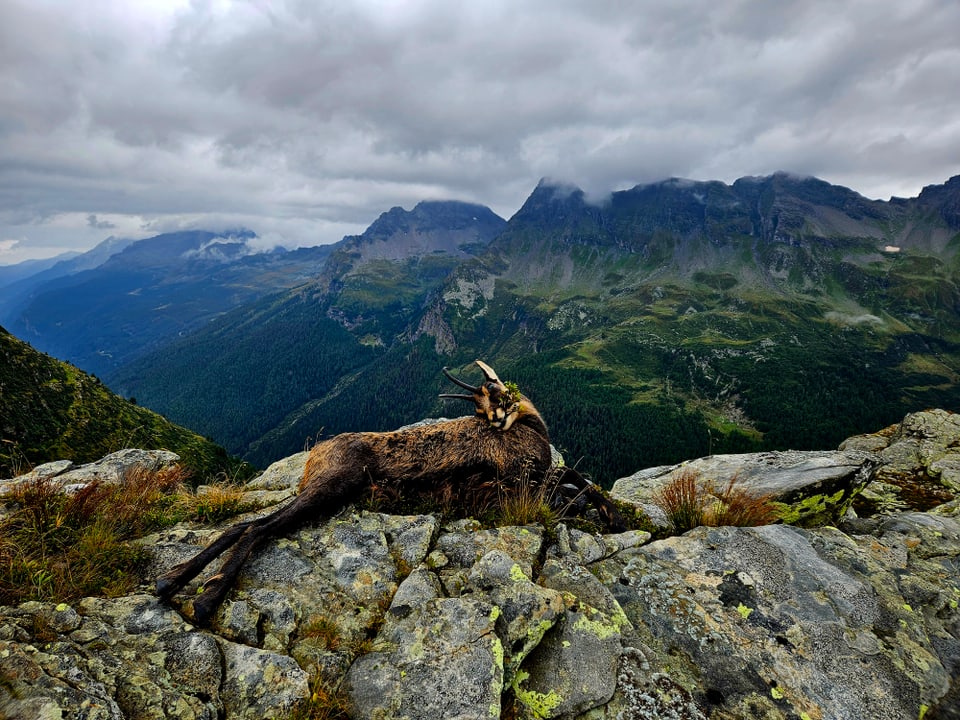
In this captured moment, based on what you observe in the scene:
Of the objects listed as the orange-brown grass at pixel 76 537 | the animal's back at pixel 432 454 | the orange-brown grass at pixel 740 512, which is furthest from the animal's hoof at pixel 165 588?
the orange-brown grass at pixel 740 512

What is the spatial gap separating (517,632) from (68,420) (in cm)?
2178

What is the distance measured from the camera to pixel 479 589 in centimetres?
507

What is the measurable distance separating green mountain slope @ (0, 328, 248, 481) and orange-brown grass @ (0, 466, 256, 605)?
7.61 meters

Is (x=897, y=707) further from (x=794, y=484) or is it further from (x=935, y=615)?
(x=794, y=484)

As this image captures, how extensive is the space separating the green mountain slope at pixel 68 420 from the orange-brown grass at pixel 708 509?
1308 centimetres

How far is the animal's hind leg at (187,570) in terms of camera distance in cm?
446

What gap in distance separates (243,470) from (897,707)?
19630 mm

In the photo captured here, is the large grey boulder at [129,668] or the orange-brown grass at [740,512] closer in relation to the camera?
the large grey boulder at [129,668]

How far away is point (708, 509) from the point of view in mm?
7566

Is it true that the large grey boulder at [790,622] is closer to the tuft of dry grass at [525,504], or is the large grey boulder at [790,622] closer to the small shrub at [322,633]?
the tuft of dry grass at [525,504]

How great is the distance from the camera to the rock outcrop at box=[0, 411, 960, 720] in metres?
3.55

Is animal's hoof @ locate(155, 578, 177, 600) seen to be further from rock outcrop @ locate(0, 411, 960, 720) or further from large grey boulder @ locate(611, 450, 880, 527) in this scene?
large grey boulder @ locate(611, 450, 880, 527)

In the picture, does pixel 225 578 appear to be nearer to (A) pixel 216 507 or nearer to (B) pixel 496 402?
(A) pixel 216 507

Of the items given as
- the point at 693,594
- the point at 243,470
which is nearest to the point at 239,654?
the point at 693,594
